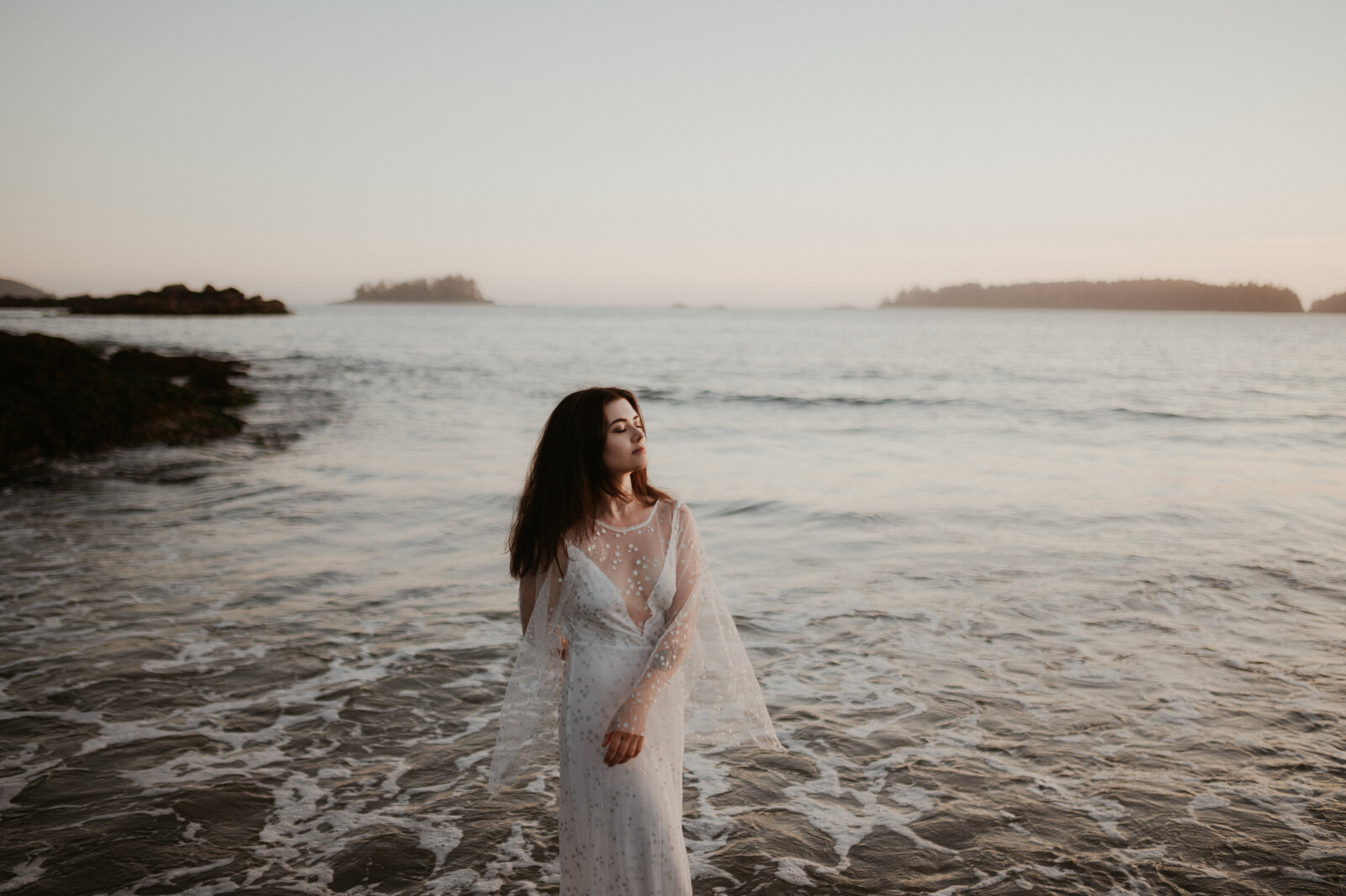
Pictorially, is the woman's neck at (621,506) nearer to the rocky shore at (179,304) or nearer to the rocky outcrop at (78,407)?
the rocky outcrop at (78,407)

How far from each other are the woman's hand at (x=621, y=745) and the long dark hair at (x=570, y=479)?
0.65 meters

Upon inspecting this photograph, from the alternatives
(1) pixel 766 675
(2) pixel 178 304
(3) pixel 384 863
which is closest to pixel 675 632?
(3) pixel 384 863

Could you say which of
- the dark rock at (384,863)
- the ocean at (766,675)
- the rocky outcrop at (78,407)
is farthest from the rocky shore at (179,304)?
the dark rock at (384,863)

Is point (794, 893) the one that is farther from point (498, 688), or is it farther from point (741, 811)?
point (498, 688)

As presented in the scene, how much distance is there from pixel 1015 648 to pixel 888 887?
3.70 m

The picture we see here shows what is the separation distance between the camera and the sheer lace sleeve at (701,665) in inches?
116

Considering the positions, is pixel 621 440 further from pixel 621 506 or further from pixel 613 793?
pixel 613 793

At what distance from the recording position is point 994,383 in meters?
34.7

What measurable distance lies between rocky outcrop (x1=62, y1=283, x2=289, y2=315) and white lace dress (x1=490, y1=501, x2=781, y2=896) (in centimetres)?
10415

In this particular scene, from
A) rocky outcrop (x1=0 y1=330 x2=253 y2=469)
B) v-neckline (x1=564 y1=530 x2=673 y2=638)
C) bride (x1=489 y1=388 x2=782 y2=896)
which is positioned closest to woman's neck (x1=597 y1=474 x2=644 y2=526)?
bride (x1=489 y1=388 x2=782 y2=896)

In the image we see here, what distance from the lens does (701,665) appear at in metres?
3.29

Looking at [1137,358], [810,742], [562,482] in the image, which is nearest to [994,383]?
[1137,358]

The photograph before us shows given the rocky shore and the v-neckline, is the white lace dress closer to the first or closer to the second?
the v-neckline

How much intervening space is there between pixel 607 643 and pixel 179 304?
10934cm
